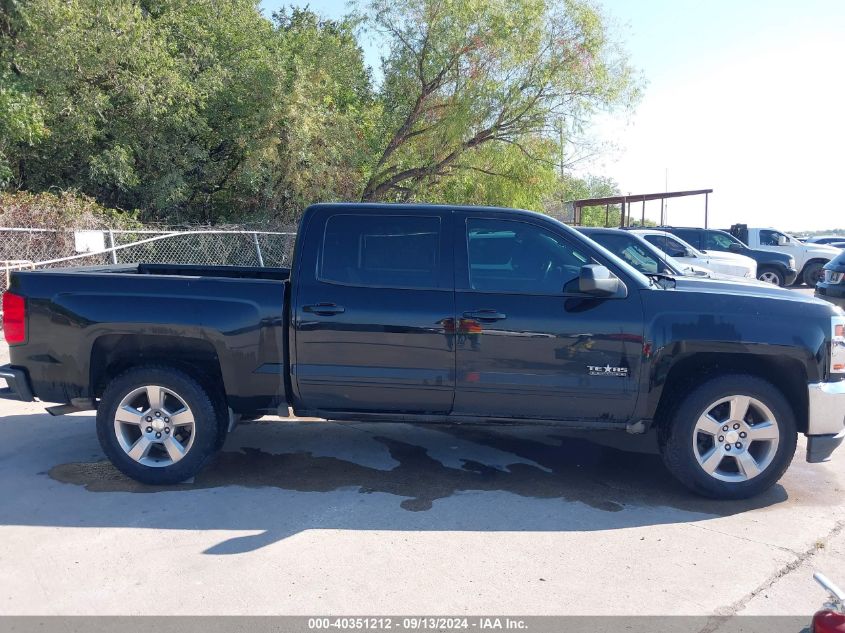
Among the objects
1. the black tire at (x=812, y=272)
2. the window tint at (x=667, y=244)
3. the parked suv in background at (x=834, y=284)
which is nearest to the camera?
the parked suv in background at (x=834, y=284)

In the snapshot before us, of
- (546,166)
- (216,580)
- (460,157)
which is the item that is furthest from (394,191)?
(216,580)

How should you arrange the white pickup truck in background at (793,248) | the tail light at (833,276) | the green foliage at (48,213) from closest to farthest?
the tail light at (833,276)
the green foliage at (48,213)
the white pickup truck in background at (793,248)

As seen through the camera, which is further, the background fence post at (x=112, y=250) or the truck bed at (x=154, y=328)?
the background fence post at (x=112, y=250)

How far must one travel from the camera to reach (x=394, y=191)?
2369 centimetres

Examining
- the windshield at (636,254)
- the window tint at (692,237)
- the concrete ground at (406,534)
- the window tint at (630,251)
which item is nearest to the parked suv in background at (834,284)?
the windshield at (636,254)

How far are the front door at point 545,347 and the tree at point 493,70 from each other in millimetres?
16578

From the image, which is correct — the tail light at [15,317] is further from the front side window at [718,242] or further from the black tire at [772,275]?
the black tire at [772,275]

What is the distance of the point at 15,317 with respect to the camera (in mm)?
5094

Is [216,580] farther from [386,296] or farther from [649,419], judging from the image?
[649,419]

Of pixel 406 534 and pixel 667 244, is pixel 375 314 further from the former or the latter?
pixel 667 244

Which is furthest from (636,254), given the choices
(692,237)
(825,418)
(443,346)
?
(692,237)

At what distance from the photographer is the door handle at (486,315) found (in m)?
4.91

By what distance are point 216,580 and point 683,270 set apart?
786 cm

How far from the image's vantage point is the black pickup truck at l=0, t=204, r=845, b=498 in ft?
16.1
